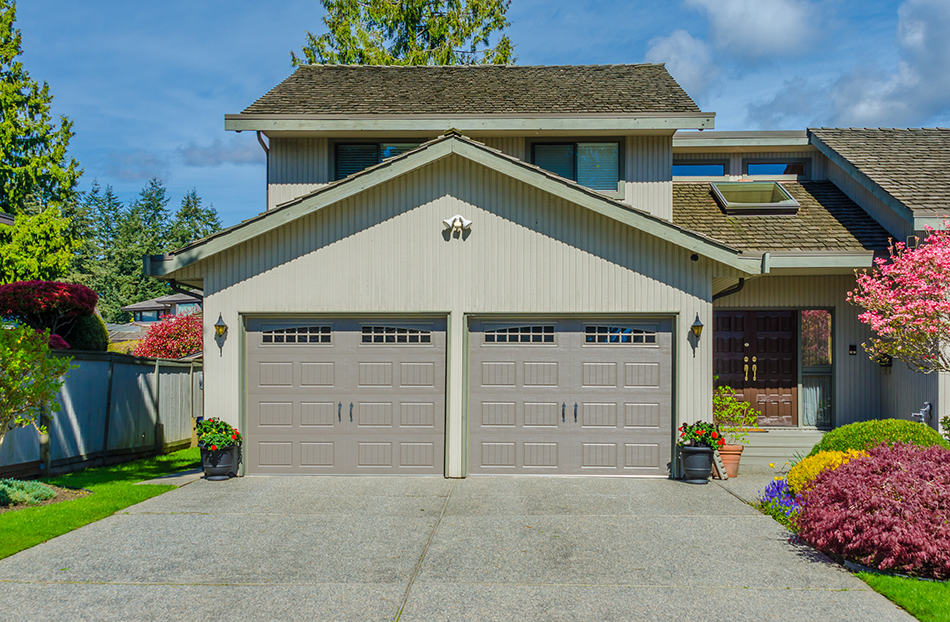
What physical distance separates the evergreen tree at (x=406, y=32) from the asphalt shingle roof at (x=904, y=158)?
42.7 ft

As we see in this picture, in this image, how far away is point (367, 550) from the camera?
680cm

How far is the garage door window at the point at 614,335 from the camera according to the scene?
10.8 m

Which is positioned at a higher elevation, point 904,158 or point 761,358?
point 904,158

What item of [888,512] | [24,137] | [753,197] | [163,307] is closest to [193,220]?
[163,307]

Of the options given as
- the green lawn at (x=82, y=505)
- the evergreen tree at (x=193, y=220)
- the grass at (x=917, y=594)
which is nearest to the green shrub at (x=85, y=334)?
the green lawn at (x=82, y=505)

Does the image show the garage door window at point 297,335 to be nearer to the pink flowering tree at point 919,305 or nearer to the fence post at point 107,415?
the fence post at point 107,415

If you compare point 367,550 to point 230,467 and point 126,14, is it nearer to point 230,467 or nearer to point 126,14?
point 230,467

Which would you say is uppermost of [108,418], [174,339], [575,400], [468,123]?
[468,123]

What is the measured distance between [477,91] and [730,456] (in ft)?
29.3

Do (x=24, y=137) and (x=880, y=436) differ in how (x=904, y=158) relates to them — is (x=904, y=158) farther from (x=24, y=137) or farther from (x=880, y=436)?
(x=24, y=137)

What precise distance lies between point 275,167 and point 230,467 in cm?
607

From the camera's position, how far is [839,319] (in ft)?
42.3

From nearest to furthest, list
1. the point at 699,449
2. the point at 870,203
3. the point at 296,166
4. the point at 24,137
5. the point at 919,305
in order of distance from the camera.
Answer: the point at 919,305 → the point at 699,449 → the point at 870,203 → the point at 296,166 → the point at 24,137

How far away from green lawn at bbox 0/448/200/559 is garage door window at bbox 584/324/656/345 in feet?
21.5
